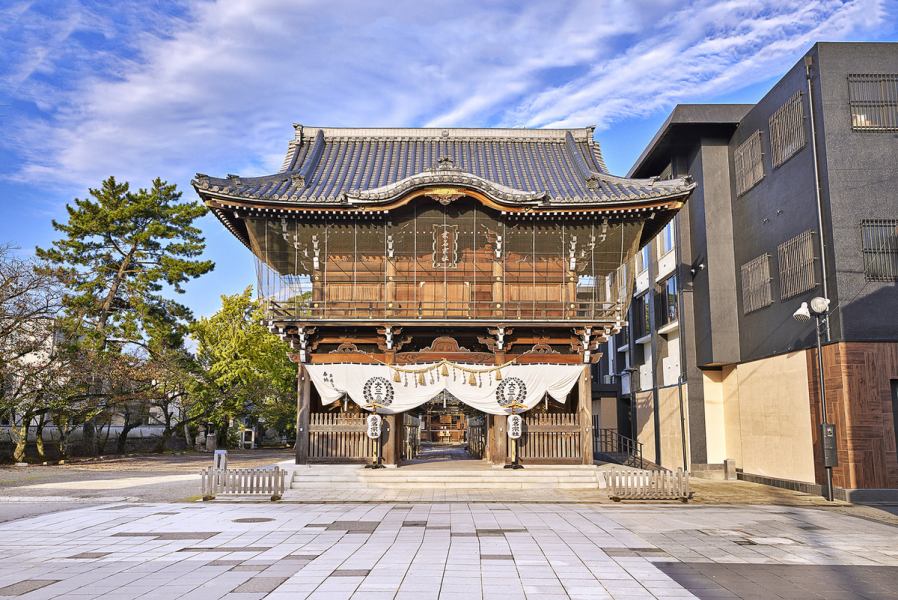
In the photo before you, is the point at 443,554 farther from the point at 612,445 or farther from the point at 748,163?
the point at 612,445

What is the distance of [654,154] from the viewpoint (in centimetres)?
2908

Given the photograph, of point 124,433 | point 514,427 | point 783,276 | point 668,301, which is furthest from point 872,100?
point 124,433

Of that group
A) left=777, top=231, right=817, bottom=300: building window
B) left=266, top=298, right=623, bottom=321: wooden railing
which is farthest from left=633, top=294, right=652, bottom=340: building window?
left=266, top=298, right=623, bottom=321: wooden railing

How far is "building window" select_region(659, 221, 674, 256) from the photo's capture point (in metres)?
29.8

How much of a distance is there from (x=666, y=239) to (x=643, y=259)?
3745mm

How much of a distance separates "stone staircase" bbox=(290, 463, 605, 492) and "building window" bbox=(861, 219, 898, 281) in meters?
10.4

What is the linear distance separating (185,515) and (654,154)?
79.3 ft

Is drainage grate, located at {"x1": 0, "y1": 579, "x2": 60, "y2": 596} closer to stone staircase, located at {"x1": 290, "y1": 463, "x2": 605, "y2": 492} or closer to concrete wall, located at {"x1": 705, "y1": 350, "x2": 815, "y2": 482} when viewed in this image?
stone staircase, located at {"x1": 290, "y1": 463, "x2": 605, "y2": 492}

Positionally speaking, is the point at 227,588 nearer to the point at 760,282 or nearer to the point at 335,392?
the point at 335,392

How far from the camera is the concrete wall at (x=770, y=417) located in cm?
2084

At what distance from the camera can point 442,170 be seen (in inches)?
837

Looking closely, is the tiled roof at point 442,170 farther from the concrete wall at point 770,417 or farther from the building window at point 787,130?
the concrete wall at point 770,417

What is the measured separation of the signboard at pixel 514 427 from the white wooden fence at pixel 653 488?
4309mm

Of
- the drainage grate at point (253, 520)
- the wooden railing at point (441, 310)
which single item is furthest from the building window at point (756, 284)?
the drainage grate at point (253, 520)
